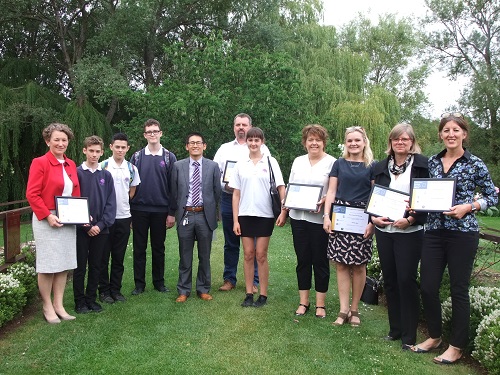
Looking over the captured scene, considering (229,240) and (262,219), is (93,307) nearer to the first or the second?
(229,240)

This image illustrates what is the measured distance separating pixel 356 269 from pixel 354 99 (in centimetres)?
1487

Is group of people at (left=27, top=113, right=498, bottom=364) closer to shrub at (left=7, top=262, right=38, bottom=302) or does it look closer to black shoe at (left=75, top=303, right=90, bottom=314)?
black shoe at (left=75, top=303, right=90, bottom=314)

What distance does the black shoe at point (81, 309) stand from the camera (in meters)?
5.09

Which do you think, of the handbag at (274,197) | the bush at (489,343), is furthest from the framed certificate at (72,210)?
the bush at (489,343)

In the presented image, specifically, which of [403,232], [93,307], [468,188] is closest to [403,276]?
[403,232]

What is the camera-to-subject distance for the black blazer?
397cm

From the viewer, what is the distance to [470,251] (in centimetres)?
371

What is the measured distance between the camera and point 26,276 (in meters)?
5.42

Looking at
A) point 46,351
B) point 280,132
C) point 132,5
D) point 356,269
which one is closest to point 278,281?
point 356,269

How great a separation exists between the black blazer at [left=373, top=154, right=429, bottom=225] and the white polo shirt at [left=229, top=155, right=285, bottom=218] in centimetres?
125

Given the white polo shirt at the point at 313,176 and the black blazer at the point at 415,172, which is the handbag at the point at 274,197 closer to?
the white polo shirt at the point at 313,176

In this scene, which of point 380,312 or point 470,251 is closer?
point 470,251

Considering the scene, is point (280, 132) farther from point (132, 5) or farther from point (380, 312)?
point (380, 312)

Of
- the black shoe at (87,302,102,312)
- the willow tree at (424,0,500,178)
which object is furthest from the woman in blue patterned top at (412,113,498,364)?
the willow tree at (424,0,500,178)
